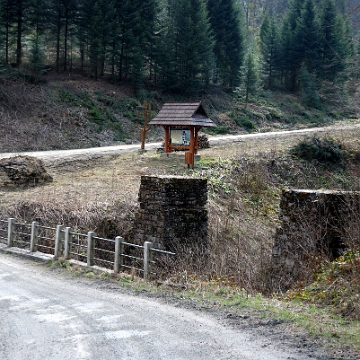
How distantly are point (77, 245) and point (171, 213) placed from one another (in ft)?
8.58

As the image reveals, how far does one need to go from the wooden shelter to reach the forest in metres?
15.7

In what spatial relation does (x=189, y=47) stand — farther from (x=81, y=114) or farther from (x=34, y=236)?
(x=34, y=236)

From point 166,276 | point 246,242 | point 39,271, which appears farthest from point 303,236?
point 39,271

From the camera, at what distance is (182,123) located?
2445 cm

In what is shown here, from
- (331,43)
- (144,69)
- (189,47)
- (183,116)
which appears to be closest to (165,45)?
(189,47)

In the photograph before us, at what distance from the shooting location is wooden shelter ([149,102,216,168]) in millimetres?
24547

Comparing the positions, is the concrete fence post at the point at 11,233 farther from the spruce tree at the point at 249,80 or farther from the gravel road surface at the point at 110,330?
the spruce tree at the point at 249,80

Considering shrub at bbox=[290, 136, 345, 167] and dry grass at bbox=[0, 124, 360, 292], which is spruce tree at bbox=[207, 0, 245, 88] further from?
shrub at bbox=[290, 136, 345, 167]

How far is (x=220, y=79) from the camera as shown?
5931 centimetres

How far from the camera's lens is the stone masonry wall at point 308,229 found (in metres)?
10.9

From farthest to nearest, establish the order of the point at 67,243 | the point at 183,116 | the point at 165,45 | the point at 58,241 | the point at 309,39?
the point at 309,39
the point at 165,45
the point at 183,116
the point at 58,241
the point at 67,243

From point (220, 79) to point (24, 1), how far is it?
2484 centimetres

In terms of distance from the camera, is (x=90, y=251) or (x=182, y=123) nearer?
(x=90, y=251)

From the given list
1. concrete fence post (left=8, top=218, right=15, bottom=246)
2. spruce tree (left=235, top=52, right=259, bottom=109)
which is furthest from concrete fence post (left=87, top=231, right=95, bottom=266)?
spruce tree (left=235, top=52, right=259, bottom=109)
